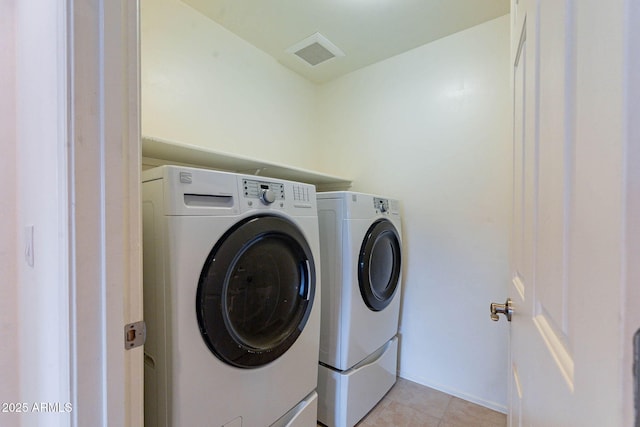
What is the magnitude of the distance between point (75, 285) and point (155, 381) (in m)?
0.52

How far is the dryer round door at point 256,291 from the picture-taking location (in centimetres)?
86

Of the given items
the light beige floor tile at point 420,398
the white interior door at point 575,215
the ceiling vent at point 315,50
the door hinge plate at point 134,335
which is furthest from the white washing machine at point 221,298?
the ceiling vent at point 315,50

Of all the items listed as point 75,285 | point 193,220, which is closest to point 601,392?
point 75,285

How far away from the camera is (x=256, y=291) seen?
1013 millimetres

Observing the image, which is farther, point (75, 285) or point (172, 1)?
point (172, 1)

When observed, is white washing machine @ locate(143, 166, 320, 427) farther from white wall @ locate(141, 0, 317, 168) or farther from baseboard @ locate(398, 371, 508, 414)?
baseboard @ locate(398, 371, 508, 414)

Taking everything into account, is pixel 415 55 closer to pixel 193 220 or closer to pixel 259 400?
pixel 193 220

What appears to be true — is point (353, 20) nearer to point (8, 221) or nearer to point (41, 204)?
point (41, 204)

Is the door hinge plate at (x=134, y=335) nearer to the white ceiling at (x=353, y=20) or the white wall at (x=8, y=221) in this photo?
the white wall at (x=8, y=221)

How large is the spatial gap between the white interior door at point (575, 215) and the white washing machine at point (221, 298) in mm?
784

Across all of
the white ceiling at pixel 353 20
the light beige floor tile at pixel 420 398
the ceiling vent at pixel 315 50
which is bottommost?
the light beige floor tile at pixel 420 398

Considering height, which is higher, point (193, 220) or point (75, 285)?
point (193, 220)

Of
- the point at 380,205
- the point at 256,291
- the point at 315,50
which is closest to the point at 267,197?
the point at 256,291

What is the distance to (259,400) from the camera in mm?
1002
